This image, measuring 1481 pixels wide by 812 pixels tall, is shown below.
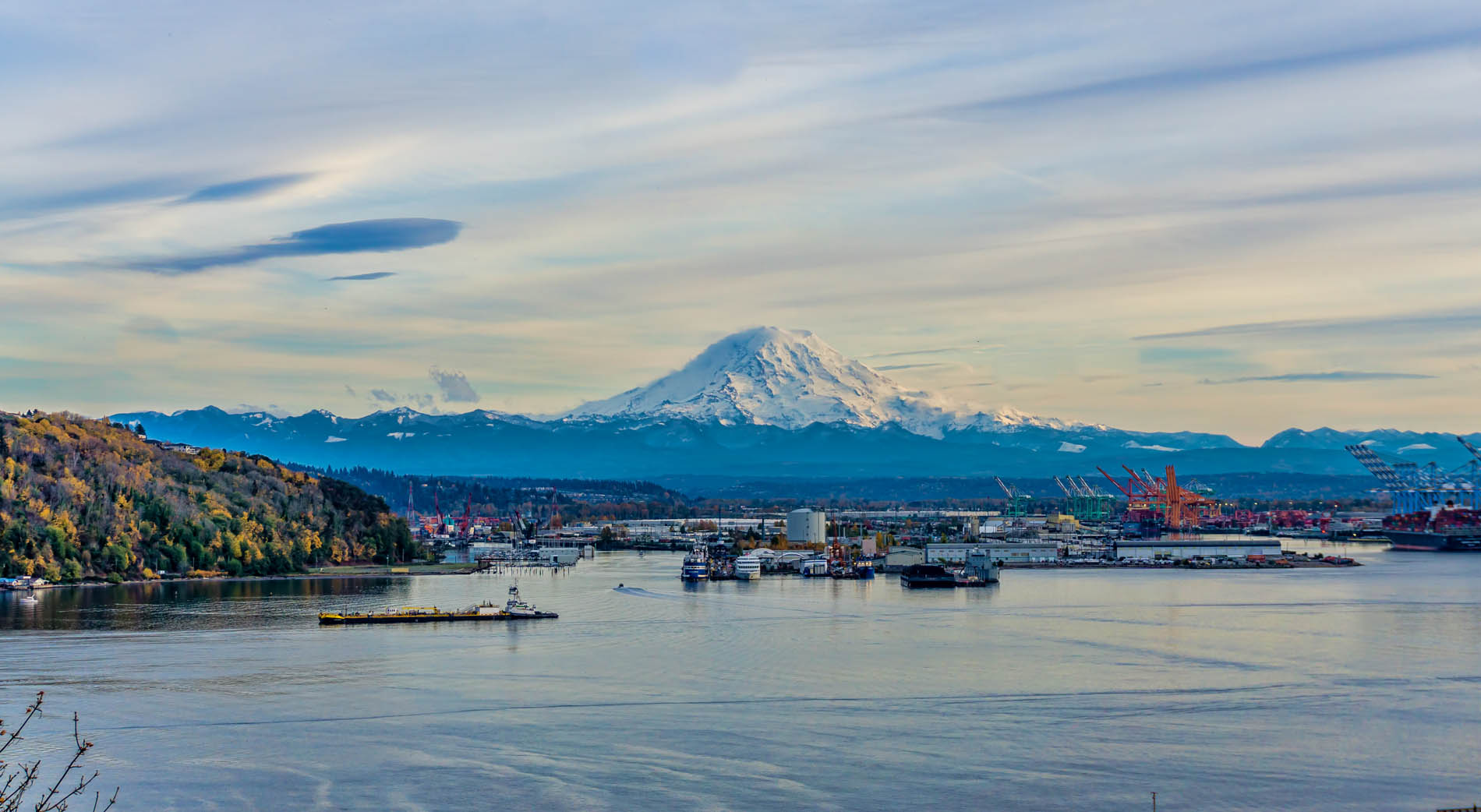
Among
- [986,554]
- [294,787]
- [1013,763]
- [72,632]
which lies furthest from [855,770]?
[986,554]

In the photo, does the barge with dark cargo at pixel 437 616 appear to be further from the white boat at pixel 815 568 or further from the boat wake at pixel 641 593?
the white boat at pixel 815 568

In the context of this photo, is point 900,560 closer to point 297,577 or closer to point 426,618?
point 297,577

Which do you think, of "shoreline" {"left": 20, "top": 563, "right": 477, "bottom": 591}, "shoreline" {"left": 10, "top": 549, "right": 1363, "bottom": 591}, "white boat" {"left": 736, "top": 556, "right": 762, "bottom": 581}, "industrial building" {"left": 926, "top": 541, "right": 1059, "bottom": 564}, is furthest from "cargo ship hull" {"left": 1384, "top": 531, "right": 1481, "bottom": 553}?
"shoreline" {"left": 20, "top": 563, "right": 477, "bottom": 591}

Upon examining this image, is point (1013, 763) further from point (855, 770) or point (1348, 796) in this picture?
point (1348, 796)

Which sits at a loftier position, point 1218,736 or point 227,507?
point 227,507

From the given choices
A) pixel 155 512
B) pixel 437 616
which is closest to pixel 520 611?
pixel 437 616
